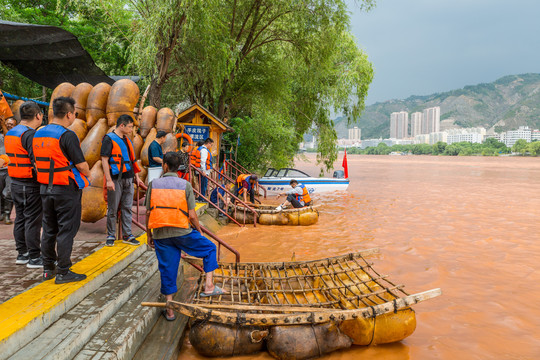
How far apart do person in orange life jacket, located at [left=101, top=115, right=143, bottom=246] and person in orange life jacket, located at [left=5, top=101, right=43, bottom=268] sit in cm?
79

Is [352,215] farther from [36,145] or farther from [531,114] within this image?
[531,114]

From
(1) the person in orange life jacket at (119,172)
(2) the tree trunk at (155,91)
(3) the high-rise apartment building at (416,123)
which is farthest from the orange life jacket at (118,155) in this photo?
(3) the high-rise apartment building at (416,123)

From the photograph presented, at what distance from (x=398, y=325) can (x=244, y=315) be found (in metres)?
1.82

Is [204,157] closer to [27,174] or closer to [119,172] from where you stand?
Answer: [119,172]

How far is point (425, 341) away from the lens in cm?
421

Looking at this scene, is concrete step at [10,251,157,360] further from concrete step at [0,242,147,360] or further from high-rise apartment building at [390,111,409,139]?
high-rise apartment building at [390,111,409,139]

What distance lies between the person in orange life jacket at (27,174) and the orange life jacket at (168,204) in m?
1.38

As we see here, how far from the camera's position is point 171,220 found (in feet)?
11.1

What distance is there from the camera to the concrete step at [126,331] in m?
2.68

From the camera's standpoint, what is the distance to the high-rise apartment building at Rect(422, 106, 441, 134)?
177000mm

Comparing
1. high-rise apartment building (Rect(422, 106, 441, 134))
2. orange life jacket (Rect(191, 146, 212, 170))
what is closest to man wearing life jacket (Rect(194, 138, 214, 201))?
orange life jacket (Rect(191, 146, 212, 170))

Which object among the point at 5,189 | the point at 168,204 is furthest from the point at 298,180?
the point at 168,204

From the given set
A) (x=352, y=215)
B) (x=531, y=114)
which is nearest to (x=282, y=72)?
(x=352, y=215)

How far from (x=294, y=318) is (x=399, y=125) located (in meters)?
207
